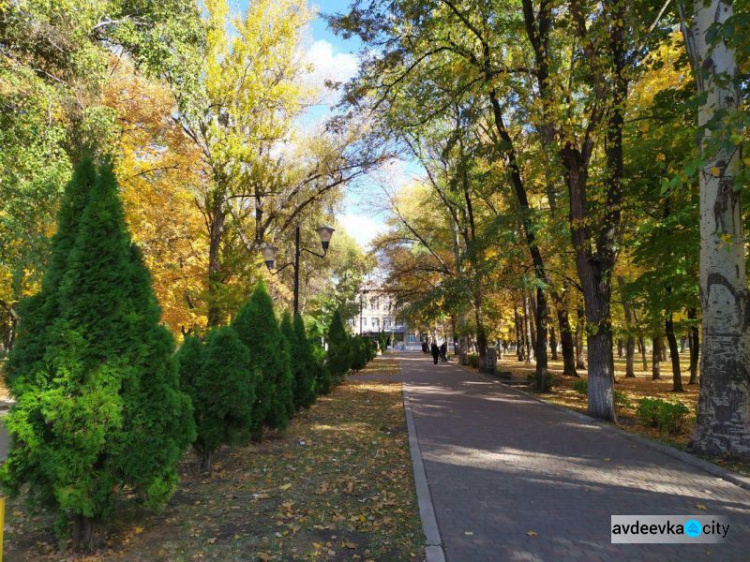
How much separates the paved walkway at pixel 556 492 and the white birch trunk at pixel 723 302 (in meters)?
0.85

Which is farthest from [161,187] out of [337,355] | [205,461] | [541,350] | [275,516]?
[275,516]

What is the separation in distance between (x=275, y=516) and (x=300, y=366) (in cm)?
620

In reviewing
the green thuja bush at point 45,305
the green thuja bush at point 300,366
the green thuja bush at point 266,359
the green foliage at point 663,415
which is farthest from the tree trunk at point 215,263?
the green foliage at point 663,415

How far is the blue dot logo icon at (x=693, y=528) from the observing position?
429 centimetres

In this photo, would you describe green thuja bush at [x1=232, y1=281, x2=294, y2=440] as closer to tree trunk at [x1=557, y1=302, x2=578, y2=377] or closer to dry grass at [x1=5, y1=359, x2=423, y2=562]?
dry grass at [x1=5, y1=359, x2=423, y2=562]

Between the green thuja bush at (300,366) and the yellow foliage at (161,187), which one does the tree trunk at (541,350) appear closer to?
the green thuja bush at (300,366)

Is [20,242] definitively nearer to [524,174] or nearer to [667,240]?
[667,240]

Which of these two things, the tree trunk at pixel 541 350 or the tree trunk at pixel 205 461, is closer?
the tree trunk at pixel 205 461

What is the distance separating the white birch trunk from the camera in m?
6.76

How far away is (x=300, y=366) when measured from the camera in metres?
10.9

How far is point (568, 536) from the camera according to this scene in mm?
4141

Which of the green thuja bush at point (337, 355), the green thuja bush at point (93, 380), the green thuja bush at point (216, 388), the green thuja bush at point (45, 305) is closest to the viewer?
the green thuja bush at point (93, 380)

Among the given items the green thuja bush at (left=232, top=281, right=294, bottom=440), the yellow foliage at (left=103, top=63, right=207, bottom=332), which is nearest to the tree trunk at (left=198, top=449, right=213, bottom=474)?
the green thuja bush at (left=232, top=281, right=294, bottom=440)

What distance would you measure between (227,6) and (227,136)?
438 centimetres
